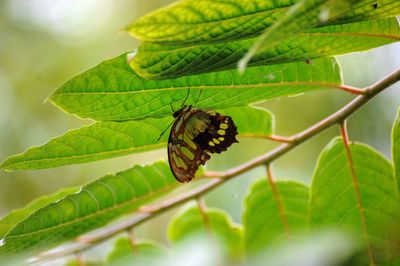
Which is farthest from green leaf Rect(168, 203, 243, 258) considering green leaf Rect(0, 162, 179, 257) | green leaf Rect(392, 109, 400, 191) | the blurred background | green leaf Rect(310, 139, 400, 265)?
the blurred background

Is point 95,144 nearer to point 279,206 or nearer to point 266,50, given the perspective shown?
point 266,50

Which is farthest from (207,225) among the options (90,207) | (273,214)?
(90,207)

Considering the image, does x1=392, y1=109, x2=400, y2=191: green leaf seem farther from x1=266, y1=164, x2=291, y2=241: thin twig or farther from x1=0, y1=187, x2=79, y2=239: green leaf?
x1=0, y1=187, x2=79, y2=239: green leaf

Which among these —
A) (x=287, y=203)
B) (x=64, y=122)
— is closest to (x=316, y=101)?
(x=64, y=122)

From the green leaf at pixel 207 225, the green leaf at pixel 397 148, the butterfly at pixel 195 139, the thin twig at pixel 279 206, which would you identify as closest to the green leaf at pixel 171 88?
the butterfly at pixel 195 139

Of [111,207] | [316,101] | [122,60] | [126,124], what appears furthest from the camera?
[316,101]

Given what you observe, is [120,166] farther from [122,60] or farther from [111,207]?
[122,60]

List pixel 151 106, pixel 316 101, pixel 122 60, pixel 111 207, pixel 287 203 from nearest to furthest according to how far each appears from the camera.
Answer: pixel 122 60 < pixel 151 106 < pixel 111 207 < pixel 287 203 < pixel 316 101

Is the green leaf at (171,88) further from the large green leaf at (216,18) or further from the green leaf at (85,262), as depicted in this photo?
the green leaf at (85,262)
